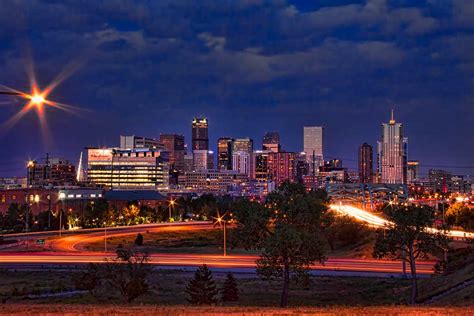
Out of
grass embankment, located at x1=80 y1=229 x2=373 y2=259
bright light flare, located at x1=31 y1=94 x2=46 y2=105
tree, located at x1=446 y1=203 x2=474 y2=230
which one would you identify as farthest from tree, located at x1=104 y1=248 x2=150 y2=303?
tree, located at x1=446 y1=203 x2=474 y2=230

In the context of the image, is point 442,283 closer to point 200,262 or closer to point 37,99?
point 200,262

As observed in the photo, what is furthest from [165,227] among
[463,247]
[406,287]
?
[406,287]

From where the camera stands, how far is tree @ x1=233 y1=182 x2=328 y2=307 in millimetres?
41312

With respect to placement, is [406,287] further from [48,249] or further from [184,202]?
[184,202]

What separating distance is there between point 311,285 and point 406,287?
30.8 ft

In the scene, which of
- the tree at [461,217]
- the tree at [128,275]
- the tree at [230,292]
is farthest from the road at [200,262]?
the tree at [461,217]

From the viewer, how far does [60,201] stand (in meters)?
171

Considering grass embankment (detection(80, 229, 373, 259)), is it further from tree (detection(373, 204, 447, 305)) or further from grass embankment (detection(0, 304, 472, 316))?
grass embankment (detection(0, 304, 472, 316))

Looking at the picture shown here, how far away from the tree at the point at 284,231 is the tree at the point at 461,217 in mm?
75197

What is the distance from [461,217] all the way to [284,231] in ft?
279

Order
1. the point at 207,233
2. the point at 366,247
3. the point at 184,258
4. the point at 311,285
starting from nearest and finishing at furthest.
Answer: the point at 311,285
the point at 184,258
the point at 366,247
the point at 207,233

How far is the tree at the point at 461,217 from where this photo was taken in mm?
113000

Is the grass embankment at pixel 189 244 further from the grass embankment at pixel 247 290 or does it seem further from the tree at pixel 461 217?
the tree at pixel 461 217

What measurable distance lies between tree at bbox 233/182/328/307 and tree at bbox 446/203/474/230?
2960 inches
